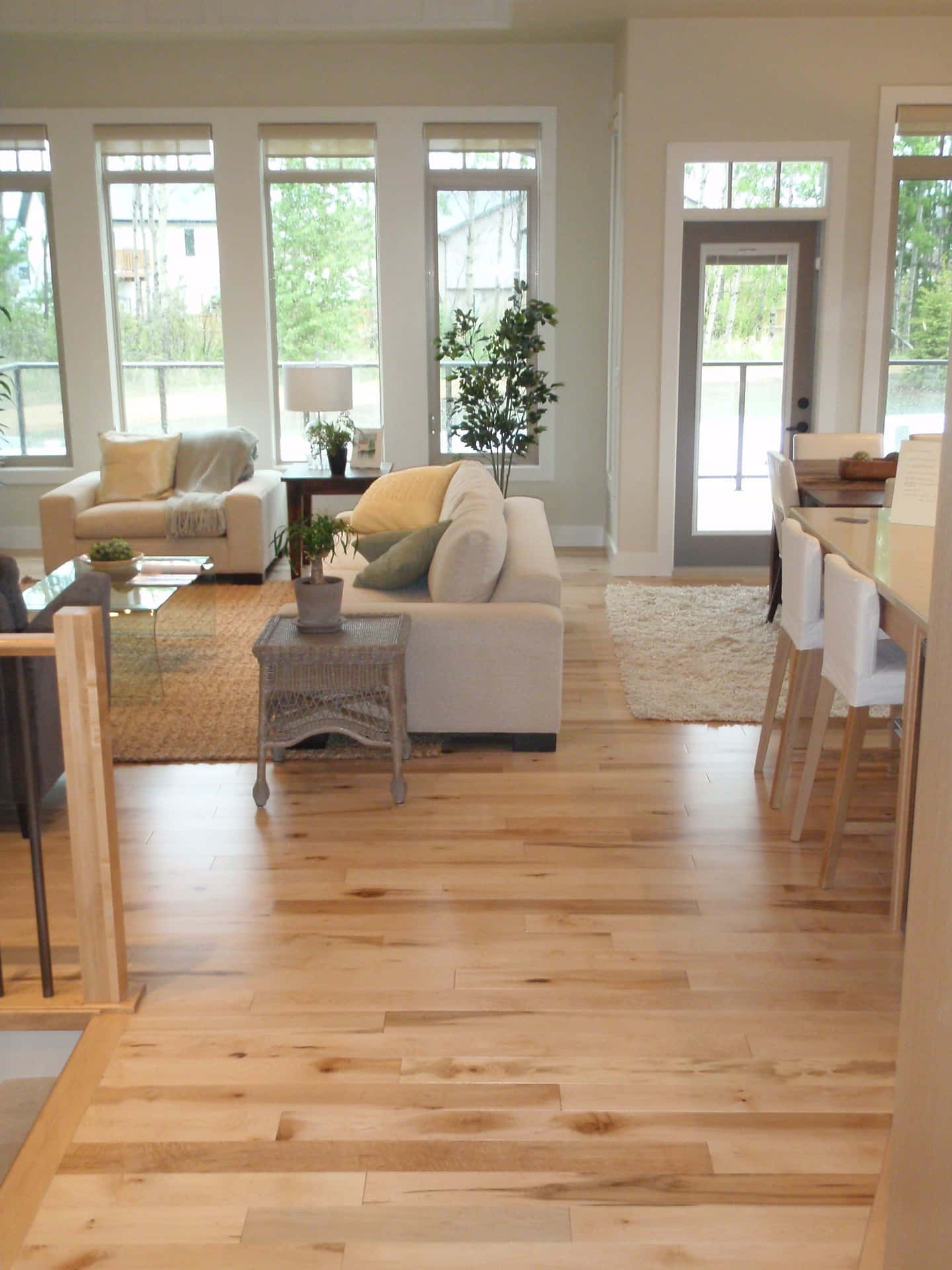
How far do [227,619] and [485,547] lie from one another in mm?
2379

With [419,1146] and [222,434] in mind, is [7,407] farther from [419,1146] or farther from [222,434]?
[419,1146]

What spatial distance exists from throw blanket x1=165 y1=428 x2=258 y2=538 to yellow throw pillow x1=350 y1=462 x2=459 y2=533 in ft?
4.95

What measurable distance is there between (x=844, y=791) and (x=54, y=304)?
648cm

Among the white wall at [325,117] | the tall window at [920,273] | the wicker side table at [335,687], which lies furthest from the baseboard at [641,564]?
the wicker side table at [335,687]

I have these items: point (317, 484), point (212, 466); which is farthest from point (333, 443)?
point (212, 466)

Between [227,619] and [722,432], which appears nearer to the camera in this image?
[227,619]

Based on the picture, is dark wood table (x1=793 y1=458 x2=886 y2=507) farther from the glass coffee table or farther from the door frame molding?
the glass coffee table

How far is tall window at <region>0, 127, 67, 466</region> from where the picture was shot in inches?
309

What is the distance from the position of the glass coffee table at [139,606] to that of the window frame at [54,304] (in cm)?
252

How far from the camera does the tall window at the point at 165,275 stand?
25.8ft

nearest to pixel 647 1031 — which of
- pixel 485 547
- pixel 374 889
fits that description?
pixel 374 889

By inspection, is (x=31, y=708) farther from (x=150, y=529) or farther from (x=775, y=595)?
(x=775, y=595)

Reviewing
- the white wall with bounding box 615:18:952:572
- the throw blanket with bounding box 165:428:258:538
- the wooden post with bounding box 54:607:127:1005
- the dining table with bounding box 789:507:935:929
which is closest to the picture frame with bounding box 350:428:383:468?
the throw blanket with bounding box 165:428:258:538

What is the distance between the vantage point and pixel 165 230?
316 inches
